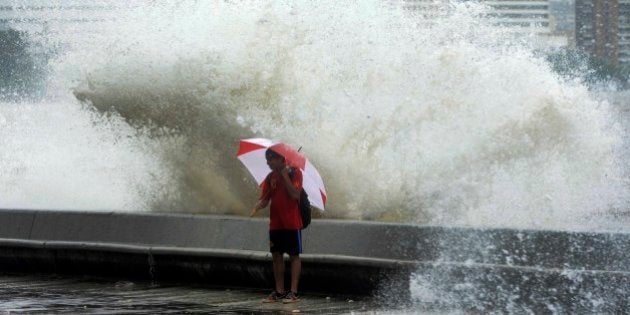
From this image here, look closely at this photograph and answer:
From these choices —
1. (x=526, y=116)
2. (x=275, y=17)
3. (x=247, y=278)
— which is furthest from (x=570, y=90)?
(x=247, y=278)

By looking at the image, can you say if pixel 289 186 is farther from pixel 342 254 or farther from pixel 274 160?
pixel 342 254

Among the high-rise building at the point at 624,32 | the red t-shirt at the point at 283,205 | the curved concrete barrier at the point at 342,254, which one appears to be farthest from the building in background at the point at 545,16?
the red t-shirt at the point at 283,205

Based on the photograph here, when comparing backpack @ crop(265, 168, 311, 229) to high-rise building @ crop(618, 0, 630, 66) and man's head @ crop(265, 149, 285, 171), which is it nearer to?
man's head @ crop(265, 149, 285, 171)

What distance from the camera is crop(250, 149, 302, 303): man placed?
31.0ft

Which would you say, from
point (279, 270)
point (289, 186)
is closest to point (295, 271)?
point (279, 270)

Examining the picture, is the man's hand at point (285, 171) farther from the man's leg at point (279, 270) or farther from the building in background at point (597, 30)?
the building in background at point (597, 30)

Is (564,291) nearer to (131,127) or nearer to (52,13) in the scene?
(131,127)

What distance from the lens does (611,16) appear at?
351ft

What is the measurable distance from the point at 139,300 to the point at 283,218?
1232 mm

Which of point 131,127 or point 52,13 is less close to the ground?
point 52,13

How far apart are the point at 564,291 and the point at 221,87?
4817 millimetres

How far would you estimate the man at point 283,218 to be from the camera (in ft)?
31.0

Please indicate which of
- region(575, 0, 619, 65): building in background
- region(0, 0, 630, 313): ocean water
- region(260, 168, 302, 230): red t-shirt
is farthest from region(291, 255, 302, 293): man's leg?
region(575, 0, 619, 65): building in background

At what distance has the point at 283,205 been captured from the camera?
951cm
